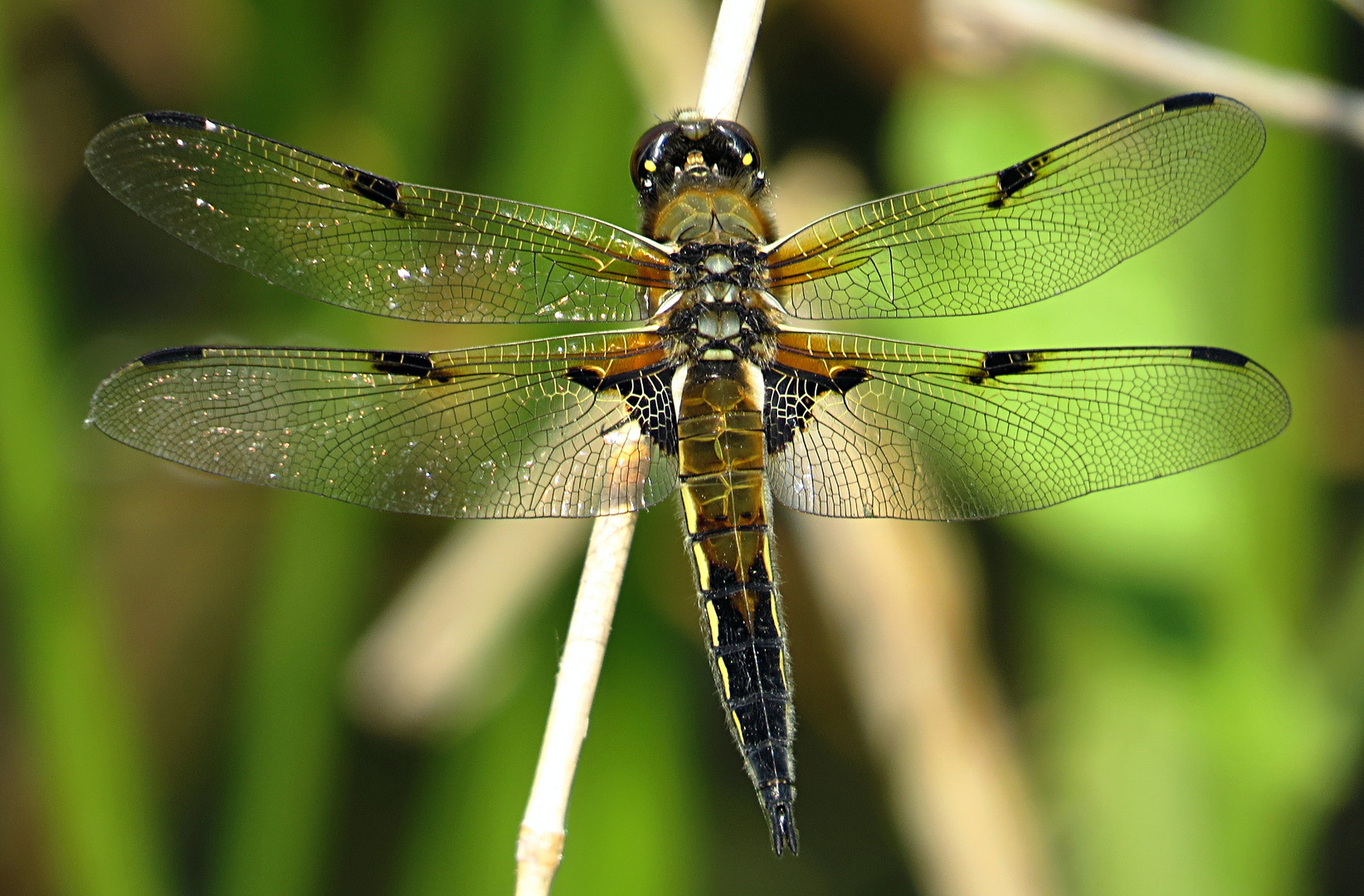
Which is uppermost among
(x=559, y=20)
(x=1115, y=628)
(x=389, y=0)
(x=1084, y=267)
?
(x=389, y=0)

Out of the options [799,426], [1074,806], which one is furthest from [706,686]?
[799,426]

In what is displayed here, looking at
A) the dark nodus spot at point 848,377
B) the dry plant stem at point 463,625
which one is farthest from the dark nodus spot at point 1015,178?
the dry plant stem at point 463,625

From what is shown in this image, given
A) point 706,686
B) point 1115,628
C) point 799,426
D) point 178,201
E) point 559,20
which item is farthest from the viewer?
point 706,686

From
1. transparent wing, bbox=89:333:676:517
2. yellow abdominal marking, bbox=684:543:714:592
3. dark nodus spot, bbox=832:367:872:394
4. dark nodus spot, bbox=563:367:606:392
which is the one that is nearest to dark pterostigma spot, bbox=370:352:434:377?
transparent wing, bbox=89:333:676:517

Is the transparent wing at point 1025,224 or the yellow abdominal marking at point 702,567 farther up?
the transparent wing at point 1025,224

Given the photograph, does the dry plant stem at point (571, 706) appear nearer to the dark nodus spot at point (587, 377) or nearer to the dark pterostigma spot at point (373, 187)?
the dark nodus spot at point (587, 377)

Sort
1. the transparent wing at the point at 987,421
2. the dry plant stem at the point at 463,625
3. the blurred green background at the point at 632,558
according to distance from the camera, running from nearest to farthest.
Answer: the transparent wing at the point at 987,421, the blurred green background at the point at 632,558, the dry plant stem at the point at 463,625

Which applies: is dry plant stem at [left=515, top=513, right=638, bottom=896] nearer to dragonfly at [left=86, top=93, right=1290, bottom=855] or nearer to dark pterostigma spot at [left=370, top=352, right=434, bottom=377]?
dragonfly at [left=86, top=93, right=1290, bottom=855]

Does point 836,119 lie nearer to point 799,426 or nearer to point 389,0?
point 389,0
